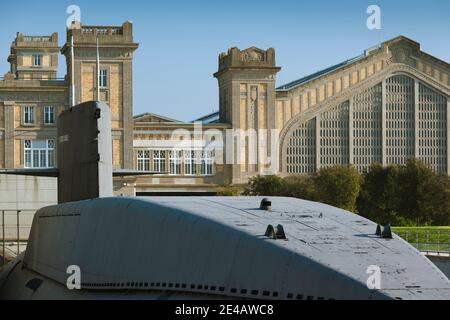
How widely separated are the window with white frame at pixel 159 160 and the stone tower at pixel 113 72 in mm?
2927

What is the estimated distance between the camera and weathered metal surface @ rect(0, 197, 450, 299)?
12586 millimetres

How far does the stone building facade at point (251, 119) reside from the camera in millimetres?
92750

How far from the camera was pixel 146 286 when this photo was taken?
15.3 m

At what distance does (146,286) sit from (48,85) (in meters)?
78.9

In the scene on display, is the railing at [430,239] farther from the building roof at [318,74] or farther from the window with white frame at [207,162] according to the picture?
the building roof at [318,74]

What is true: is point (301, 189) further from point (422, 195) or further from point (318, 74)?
point (318, 74)

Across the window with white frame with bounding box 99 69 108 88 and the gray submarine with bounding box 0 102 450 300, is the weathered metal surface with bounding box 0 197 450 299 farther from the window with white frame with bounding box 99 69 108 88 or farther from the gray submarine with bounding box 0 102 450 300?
the window with white frame with bounding box 99 69 108 88

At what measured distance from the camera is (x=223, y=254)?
46.1 feet

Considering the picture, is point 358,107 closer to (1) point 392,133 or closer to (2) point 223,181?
(1) point 392,133

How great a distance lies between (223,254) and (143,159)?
8321cm

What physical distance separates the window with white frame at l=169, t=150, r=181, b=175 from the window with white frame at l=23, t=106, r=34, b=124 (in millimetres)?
12841

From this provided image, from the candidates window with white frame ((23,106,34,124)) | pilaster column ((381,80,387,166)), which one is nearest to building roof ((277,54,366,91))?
pilaster column ((381,80,387,166))

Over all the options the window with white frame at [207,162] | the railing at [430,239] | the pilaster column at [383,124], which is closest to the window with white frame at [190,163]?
the window with white frame at [207,162]
